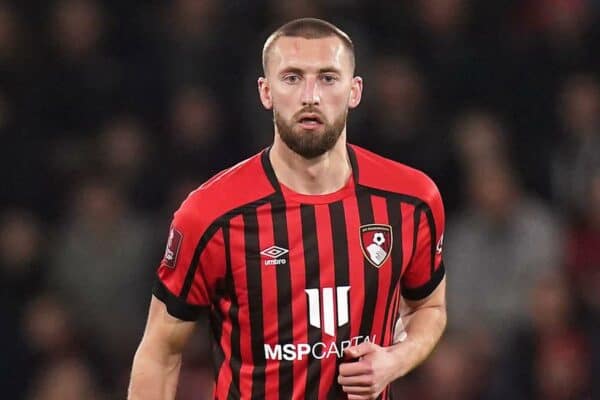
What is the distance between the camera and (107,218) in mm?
7219

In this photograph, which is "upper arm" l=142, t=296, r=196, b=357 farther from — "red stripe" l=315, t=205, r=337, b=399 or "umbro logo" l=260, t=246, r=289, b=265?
"red stripe" l=315, t=205, r=337, b=399

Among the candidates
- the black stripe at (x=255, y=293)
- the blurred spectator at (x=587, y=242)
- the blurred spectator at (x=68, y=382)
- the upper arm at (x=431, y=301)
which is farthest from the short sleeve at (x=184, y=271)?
the blurred spectator at (x=587, y=242)

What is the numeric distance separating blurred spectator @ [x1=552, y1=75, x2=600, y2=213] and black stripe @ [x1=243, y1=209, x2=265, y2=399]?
348 centimetres

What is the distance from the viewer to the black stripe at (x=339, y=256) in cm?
394

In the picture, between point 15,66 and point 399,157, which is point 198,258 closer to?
point 399,157

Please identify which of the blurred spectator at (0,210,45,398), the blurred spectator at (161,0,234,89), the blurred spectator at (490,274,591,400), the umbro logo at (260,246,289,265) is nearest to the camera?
the umbro logo at (260,246,289,265)

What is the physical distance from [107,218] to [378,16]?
6.62 ft

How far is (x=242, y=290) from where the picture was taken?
3.94 meters

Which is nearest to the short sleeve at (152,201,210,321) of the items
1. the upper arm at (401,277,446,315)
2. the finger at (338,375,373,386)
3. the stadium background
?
the finger at (338,375,373,386)

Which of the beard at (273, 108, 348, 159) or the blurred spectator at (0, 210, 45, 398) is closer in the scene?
the beard at (273, 108, 348, 159)

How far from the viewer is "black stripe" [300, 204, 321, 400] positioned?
3.92m

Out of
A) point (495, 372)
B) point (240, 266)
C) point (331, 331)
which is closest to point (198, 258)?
point (240, 266)

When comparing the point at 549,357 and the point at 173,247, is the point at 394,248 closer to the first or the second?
the point at 173,247

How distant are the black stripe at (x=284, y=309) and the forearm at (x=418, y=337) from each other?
0.33 m
